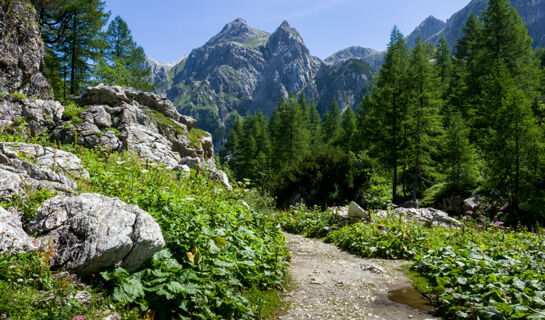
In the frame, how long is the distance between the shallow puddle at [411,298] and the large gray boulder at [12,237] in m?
5.90

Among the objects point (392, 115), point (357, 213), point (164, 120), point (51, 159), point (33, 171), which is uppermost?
point (392, 115)

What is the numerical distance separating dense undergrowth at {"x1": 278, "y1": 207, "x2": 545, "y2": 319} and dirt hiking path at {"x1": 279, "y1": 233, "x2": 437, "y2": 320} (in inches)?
22.1

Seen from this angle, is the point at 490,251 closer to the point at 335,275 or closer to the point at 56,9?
the point at 335,275

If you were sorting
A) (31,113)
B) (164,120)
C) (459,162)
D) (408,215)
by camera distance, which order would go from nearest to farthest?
(408,215) < (31,113) < (164,120) < (459,162)

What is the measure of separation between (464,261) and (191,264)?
538 cm

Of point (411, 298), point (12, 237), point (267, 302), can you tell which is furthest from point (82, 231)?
point (411, 298)

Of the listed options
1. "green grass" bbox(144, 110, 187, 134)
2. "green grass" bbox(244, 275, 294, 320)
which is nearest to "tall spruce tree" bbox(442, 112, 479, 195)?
"green grass" bbox(144, 110, 187, 134)

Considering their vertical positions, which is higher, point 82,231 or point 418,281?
point 82,231

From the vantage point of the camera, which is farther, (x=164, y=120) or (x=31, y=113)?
(x=164, y=120)

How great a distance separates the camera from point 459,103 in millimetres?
35469

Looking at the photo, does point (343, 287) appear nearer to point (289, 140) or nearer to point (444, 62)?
point (289, 140)

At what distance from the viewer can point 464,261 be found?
602 centimetres

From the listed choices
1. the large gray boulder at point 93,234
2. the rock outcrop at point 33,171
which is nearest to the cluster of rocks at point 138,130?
the rock outcrop at point 33,171

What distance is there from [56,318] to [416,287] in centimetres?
634
